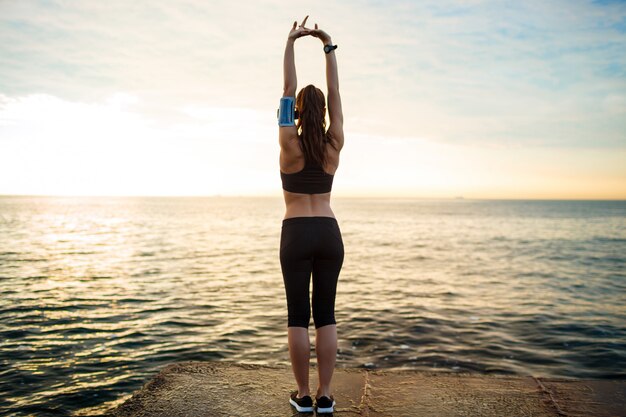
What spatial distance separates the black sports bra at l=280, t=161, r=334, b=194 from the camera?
3.63 m

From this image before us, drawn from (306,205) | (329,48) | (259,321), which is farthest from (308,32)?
(259,321)

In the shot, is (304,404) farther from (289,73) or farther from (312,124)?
(289,73)

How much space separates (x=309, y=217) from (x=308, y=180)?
→ 0.29 metres

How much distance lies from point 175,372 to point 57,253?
26.1m

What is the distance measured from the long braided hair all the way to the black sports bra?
0.22 ft

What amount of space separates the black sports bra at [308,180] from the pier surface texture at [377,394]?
5.97 feet

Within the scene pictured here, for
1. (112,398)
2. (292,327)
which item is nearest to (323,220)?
(292,327)

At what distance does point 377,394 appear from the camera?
422 centimetres

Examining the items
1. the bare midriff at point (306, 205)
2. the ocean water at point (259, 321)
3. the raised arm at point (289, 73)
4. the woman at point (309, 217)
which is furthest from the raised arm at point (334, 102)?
the ocean water at point (259, 321)

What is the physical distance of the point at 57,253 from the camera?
1065 inches

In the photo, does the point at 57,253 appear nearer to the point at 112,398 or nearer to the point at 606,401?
A: the point at 112,398

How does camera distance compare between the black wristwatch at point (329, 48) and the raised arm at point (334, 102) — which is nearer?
the raised arm at point (334, 102)

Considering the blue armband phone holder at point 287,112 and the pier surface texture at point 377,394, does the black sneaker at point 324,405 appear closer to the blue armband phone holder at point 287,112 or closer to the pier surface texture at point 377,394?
the pier surface texture at point 377,394

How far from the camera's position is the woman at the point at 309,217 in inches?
142
